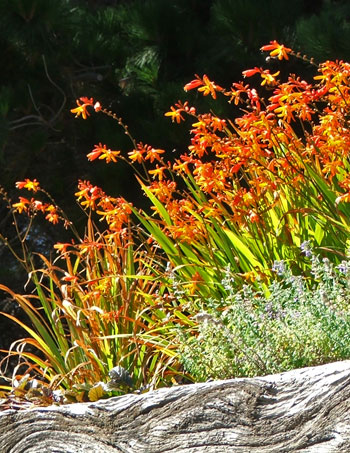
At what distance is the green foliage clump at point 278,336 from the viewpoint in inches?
98.4

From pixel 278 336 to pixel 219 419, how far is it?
0.35 m

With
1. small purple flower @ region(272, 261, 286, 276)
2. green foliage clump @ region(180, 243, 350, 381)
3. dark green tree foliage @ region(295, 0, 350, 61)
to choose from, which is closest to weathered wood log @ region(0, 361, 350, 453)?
green foliage clump @ region(180, 243, 350, 381)

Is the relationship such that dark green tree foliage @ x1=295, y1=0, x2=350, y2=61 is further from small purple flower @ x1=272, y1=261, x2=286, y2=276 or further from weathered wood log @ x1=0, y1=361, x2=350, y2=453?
weathered wood log @ x1=0, y1=361, x2=350, y2=453

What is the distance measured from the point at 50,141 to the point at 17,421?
4.63 meters

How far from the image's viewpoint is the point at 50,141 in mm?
7215

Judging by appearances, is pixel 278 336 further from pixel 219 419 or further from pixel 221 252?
pixel 221 252

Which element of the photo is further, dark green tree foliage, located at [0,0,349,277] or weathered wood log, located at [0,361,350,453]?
dark green tree foliage, located at [0,0,349,277]

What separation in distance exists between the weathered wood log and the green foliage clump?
26 centimetres

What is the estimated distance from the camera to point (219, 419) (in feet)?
7.65

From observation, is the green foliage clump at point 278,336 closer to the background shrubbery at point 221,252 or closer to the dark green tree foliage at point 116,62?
the background shrubbery at point 221,252

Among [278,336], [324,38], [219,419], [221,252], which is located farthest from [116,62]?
[219,419]

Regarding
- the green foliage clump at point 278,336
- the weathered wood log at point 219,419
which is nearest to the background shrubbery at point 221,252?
the green foliage clump at point 278,336

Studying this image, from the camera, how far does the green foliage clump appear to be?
8.20 ft

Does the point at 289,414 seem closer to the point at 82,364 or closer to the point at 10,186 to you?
the point at 82,364
